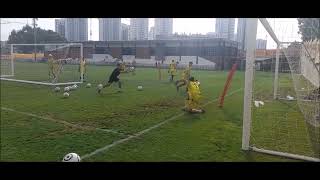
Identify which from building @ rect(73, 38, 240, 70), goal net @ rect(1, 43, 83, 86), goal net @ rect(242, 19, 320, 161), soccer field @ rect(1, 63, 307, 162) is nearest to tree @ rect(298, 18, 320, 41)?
goal net @ rect(242, 19, 320, 161)

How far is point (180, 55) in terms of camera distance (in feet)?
128

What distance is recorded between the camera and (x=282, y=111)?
9.81 metres

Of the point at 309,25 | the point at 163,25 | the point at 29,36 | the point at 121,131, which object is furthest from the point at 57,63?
the point at 29,36

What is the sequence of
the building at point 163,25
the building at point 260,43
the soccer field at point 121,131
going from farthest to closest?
the building at point 260,43 → the soccer field at point 121,131 → the building at point 163,25

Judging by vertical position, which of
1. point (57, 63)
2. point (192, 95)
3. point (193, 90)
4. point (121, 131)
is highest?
point (57, 63)

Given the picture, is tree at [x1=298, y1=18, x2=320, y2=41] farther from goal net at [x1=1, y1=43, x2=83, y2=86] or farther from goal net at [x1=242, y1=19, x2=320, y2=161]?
goal net at [x1=1, y1=43, x2=83, y2=86]

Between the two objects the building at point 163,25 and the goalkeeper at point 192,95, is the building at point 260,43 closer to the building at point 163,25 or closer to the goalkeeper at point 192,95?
the building at point 163,25

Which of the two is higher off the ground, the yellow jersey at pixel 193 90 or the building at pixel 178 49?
the building at pixel 178 49

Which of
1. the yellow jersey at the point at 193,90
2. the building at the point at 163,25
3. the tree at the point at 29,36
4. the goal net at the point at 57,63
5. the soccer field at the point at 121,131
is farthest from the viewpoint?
the tree at the point at 29,36

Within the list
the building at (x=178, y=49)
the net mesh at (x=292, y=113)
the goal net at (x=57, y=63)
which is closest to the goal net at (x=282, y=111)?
the net mesh at (x=292, y=113)

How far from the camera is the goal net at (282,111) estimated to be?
5.38 m

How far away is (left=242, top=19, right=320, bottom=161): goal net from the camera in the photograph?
17.7 ft

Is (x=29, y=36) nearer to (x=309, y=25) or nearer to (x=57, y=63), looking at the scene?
(x=57, y=63)

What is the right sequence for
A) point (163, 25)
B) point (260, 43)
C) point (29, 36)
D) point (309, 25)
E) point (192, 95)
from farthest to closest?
point (29, 36) → point (163, 25) → point (192, 95) → point (260, 43) → point (309, 25)
